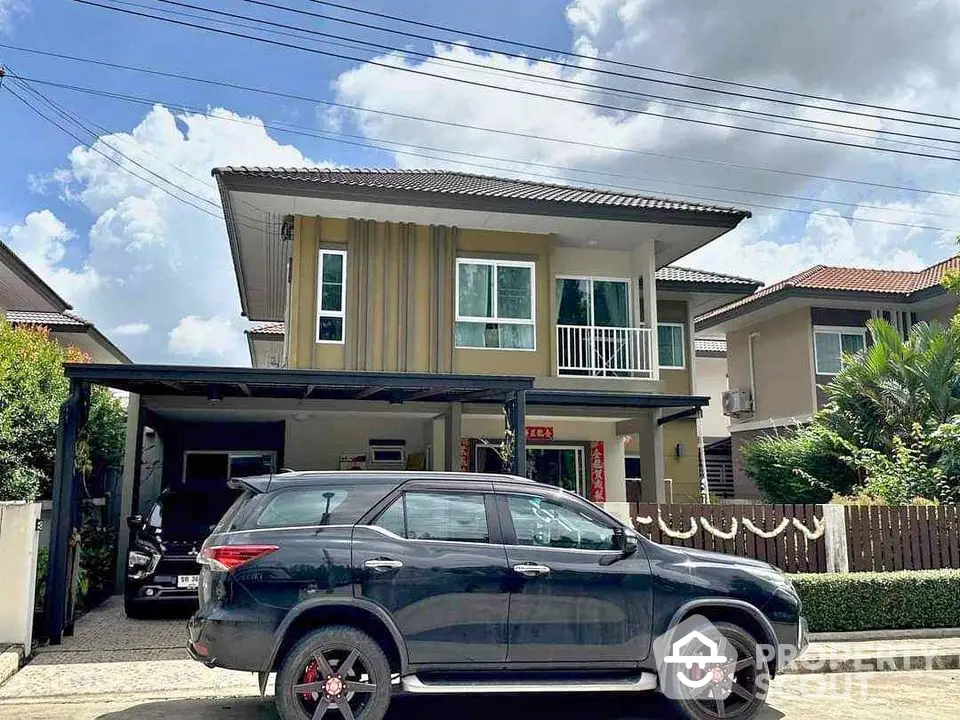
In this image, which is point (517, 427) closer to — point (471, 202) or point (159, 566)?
point (159, 566)

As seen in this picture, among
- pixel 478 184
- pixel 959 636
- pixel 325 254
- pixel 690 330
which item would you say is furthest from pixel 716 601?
pixel 690 330

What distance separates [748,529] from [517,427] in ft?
9.78

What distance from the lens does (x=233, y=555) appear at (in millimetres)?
5543

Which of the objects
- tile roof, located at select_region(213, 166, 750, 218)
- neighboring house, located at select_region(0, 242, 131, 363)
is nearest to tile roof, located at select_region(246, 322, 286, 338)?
neighboring house, located at select_region(0, 242, 131, 363)

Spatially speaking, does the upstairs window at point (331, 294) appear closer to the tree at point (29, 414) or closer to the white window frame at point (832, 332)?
the tree at point (29, 414)

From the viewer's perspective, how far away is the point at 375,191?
43.0ft

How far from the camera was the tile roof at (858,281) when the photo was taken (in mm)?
21953

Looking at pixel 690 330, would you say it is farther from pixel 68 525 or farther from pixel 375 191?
pixel 68 525

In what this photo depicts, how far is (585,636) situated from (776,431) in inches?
720

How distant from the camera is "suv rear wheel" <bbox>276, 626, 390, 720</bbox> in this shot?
5457mm

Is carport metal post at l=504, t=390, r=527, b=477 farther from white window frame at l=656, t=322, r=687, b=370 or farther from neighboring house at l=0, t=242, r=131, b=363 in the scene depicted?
neighboring house at l=0, t=242, r=131, b=363

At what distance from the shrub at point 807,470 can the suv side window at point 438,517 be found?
1197 centimetres

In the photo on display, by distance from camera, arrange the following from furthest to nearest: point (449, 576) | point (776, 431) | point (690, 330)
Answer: point (776, 431)
point (690, 330)
point (449, 576)

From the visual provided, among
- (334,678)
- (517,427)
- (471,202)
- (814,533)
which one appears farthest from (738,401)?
(334,678)
